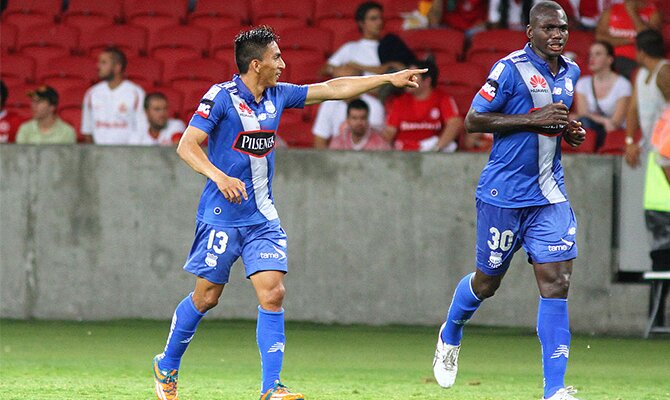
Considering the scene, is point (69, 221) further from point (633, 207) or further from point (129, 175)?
point (633, 207)

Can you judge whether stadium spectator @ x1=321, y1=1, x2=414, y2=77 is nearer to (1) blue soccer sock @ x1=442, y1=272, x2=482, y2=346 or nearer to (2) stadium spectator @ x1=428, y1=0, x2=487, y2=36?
(2) stadium spectator @ x1=428, y1=0, x2=487, y2=36

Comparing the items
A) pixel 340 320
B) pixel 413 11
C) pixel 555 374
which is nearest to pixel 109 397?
pixel 555 374

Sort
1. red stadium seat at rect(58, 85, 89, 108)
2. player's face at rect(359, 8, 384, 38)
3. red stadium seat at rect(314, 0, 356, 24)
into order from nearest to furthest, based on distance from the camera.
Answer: player's face at rect(359, 8, 384, 38) < red stadium seat at rect(58, 85, 89, 108) < red stadium seat at rect(314, 0, 356, 24)

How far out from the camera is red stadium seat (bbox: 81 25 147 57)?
14867 mm

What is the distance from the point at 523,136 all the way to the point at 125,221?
209 inches

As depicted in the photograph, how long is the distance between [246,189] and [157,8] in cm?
883

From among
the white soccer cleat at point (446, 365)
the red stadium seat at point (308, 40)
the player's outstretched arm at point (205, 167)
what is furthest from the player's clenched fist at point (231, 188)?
the red stadium seat at point (308, 40)

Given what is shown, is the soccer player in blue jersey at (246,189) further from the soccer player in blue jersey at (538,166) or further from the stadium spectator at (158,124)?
the stadium spectator at (158,124)

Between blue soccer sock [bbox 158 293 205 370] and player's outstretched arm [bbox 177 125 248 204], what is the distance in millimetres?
804

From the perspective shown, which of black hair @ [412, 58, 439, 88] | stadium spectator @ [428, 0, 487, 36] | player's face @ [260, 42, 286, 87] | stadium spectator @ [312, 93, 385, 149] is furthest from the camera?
stadium spectator @ [428, 0, 487, 36]

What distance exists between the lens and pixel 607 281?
1104 cm

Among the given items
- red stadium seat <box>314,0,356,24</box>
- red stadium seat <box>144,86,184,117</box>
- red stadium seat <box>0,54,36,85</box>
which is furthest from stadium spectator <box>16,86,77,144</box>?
red stadium seat <box>314,0,356,24</box>

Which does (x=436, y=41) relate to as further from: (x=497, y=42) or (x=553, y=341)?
(x=553, y=341)

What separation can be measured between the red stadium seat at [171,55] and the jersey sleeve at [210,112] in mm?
7736
